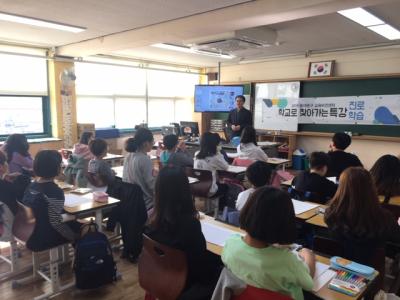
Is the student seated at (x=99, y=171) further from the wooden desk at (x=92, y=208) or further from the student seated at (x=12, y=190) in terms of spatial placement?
the student seated at (x=12, y=190)

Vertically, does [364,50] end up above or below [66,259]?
above

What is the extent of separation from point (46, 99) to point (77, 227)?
15.4ft

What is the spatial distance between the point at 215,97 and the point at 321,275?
675 centimetres

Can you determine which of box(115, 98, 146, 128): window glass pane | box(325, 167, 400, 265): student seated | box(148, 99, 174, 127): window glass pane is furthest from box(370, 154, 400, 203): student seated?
box(148, 99, 174, 127): window glass pane

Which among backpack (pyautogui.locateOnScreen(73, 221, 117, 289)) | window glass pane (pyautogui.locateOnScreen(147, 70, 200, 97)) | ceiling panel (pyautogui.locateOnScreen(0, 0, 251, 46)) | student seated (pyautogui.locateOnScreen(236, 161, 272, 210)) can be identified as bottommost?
backpack (pyautogui.locateOnScreen(73, 221, 117, 289))

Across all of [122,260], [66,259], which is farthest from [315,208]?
A: [66,259]

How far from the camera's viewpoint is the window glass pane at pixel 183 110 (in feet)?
30.6

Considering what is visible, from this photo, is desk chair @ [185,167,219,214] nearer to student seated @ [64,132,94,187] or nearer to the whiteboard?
student seated @ [64,132,94,187]

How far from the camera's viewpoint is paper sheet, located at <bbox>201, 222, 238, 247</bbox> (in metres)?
1.92

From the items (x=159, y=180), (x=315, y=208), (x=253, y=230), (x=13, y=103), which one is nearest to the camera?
(x=253, y=230)

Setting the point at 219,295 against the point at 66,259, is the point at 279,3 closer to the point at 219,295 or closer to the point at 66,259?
the point at 219,295

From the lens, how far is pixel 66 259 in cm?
315

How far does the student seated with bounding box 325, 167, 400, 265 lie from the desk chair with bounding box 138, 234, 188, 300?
958 mm

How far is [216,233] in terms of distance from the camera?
6.65ft
